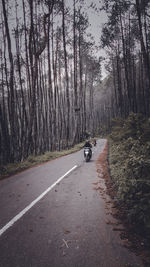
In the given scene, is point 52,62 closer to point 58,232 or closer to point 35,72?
point 35,72

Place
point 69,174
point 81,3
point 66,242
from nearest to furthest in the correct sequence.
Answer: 1. point 66,242
2. point 69,174
3. point 81,3

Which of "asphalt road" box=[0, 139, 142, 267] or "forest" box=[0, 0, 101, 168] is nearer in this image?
"asphalt road" box=[0, 139, 142, 267]

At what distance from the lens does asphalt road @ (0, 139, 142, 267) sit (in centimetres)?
251

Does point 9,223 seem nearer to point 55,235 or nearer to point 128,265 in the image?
point 55,235

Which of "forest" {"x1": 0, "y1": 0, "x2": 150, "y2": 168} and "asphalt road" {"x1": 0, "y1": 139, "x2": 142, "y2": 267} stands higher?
"forest" {"x1": 0, "y1": 0, "x2": 150, "y2": 168}

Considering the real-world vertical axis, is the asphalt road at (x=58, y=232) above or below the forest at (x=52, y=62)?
below

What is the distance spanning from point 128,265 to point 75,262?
78cm

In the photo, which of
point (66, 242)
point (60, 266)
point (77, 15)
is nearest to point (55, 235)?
point (66, 242)

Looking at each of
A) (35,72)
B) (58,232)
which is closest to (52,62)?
(35,72)

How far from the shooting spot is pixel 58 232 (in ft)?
10.7

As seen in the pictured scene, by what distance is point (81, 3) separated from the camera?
1767 centimetres

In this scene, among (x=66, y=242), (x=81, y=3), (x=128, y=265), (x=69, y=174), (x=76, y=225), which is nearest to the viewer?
(x=128, y=265)

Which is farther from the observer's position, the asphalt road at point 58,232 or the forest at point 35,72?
the forest at point 35,72

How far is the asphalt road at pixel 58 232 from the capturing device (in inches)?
98.8
